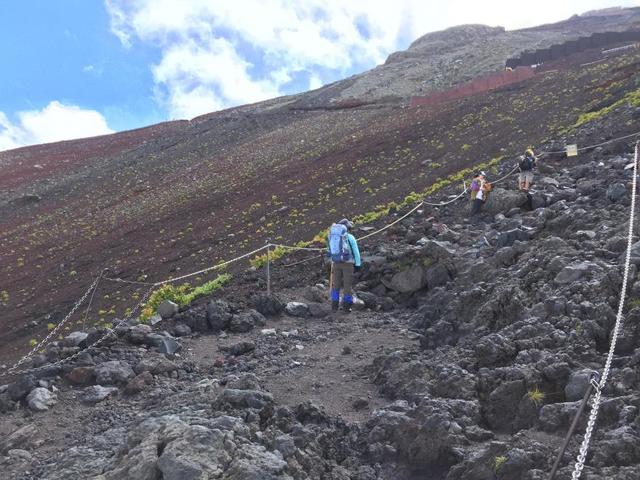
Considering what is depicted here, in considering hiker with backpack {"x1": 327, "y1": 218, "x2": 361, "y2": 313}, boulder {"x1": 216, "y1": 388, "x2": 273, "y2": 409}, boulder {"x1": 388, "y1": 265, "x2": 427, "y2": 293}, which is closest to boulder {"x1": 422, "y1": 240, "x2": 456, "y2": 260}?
boulder {"x1": 388, "y1": 265, "x2": 427, "y2": 293}

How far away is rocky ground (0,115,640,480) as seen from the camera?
4539mm

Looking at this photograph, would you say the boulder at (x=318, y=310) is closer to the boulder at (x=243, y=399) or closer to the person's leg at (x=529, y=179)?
the boulder at (x=243, y=399)

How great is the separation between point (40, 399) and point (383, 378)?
3.80 metres

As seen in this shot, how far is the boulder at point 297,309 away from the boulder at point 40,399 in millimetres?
4007

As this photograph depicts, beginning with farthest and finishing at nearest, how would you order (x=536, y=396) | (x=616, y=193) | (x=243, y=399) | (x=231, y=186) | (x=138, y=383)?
(x=231, y=186)
(x=616, y=193)
(x=138, y=383)
(x=243, y=399)
(x=536, y=396)

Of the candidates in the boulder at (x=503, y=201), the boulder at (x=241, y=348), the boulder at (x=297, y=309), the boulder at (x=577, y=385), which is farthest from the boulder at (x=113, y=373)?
the boulder at (x=503, y=201)

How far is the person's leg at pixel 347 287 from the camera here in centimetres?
977

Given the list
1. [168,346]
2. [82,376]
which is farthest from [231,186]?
[82,376]

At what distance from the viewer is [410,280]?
→ 9953 mm

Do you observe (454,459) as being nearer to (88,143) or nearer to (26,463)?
(26,463)

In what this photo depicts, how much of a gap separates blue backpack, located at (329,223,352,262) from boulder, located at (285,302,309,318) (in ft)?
3.05

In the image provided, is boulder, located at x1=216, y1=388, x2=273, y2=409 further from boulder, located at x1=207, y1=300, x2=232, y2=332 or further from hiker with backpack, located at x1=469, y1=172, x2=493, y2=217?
hiker with backpack, located at x1=469, y1=172, x2=493, y2=217

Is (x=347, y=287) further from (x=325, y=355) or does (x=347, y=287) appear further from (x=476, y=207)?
(x=476, y=207)

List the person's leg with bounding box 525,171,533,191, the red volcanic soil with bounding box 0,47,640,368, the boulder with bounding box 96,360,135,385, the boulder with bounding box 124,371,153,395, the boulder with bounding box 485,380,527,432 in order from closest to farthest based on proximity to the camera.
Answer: the boulder with bounding box 485,380,527,432
the boulder with bounding box 124,371,153,395
the boulder with bounding box 96,360,135,385
the person's leg with bounding box 525,171,533,191
the red volcanic soil with bounding box 0,47,640,368
